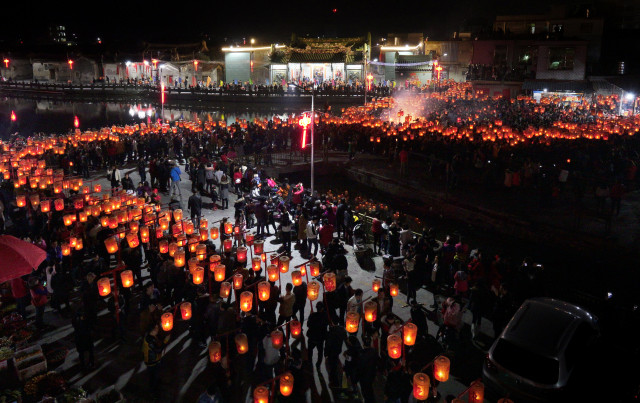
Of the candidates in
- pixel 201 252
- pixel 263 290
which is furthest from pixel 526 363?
pixel 201 252

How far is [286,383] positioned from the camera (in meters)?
6.80

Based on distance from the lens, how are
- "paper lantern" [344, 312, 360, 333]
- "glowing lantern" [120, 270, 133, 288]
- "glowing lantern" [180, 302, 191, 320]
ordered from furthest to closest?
"glowing lantern" [120, 270, 133, 288]
"glowing lantern" [180, 302, 191, 320]
"paper lantern" [344, 312, 360, 333]

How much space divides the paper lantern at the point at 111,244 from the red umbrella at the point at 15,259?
357 centimetres

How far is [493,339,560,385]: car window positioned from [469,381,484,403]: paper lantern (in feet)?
4.03

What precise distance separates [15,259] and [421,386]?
21.3ft

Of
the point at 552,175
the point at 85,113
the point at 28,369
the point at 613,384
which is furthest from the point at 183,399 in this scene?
the point at 85,113

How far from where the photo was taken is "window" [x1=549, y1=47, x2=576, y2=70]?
1510 inches

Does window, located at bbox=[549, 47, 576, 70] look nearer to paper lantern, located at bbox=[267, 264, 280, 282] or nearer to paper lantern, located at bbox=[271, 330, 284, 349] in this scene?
paper lantern, located at bbox=[267, 264, 280, 282]

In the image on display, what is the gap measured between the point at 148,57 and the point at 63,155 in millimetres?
41507

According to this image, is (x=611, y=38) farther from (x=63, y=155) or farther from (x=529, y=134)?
(x=63, y=155)

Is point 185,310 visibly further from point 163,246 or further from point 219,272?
point 163,246

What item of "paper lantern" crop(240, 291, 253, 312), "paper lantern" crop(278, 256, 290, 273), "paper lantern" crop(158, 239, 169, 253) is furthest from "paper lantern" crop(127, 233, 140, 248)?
"paper lantern" crop(240, 291, 253, 312)

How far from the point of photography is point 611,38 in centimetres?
4147

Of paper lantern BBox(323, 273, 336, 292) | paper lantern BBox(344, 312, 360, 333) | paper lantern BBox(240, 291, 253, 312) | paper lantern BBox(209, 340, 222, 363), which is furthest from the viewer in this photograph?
paper lantern BBox(323, 273, 336, 292)
